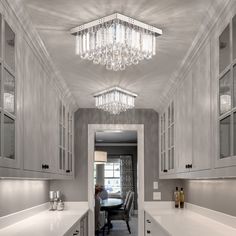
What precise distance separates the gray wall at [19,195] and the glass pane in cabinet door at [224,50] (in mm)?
2191

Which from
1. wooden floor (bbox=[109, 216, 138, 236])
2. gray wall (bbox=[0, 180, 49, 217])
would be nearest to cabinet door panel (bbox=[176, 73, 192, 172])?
gray wall (bbox=[0, 180, 49, 217])

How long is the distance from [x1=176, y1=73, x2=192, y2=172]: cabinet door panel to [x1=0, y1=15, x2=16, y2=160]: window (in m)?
1.75

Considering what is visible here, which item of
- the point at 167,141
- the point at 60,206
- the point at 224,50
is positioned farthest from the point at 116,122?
the point at 224,50

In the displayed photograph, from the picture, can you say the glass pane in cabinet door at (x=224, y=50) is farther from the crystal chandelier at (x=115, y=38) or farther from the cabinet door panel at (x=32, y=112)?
the cabinet door panel at (x=32, y=112)

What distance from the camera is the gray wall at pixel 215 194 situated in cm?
378

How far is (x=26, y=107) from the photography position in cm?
314

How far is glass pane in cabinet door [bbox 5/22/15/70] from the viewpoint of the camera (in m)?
2.53

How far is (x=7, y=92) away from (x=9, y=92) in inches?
2.0

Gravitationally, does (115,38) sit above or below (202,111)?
above

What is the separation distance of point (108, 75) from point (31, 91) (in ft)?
4.56

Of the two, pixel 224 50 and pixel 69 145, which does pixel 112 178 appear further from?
pixel 224 50

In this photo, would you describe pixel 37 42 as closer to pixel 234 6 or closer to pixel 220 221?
pixel 234 6

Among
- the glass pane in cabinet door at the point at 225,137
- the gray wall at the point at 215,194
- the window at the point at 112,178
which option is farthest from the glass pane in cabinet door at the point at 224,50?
the window at the point at 112,178

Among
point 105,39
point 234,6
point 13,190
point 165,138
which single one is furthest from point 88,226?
point 234,6
